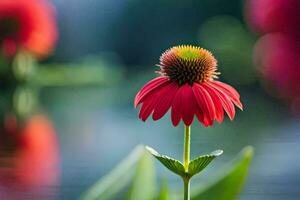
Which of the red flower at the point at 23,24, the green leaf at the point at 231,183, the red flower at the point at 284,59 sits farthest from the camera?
the red flower at the point at 23,24

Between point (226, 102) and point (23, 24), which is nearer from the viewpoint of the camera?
point (226, 102)

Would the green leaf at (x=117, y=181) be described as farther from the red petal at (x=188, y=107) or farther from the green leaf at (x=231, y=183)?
the red petal at (x=188, y=107)

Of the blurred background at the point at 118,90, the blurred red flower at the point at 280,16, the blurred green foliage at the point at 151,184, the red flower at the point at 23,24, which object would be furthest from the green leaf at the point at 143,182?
the red flower at the point at 23,24

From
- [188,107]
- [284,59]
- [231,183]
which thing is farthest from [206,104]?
[284,59]

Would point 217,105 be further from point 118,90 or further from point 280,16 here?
point 118,90

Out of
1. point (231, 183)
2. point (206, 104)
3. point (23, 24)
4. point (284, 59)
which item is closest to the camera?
point (206, 104)

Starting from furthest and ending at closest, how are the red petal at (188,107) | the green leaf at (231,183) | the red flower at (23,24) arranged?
the red flower at (23,24), the green leaf at (231,183), the red petal at (188,107)

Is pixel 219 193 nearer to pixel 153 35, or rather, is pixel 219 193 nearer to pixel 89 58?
pixel 153 35
